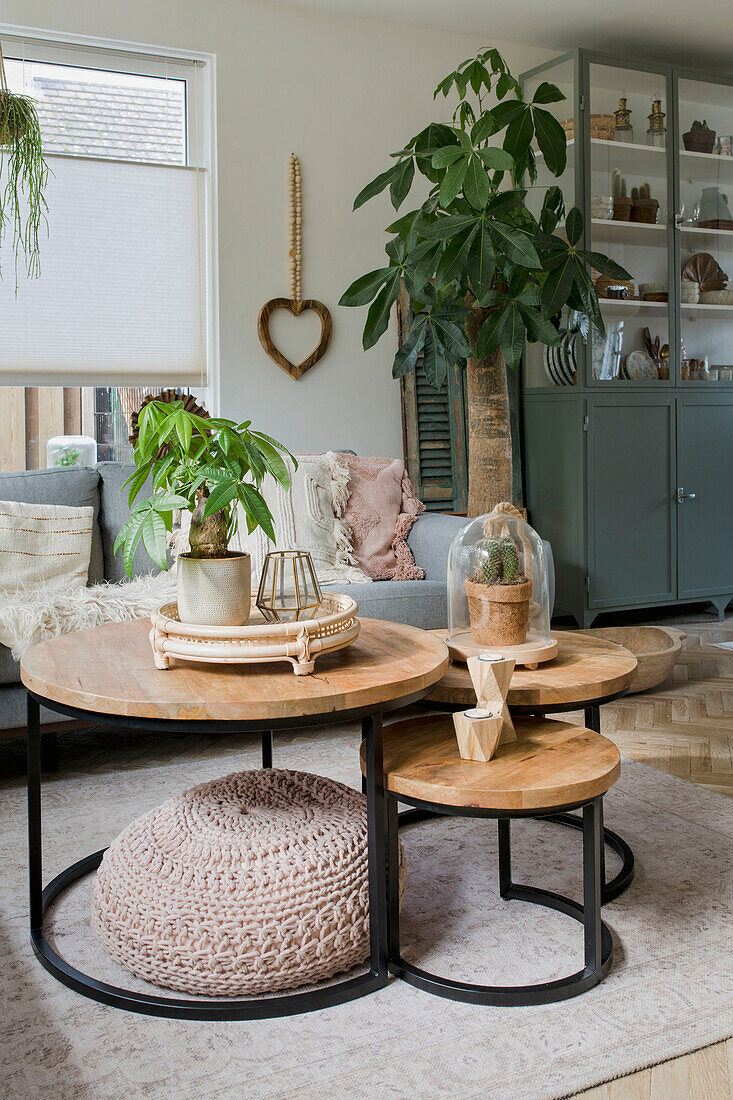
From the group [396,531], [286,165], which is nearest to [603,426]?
[396,531]

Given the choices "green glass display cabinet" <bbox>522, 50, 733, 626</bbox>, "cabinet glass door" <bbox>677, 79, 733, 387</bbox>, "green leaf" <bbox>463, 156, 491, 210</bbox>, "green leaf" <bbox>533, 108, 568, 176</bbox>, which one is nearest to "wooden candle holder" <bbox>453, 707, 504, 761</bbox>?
"green leaf" <bbox>463, 156, 491, 210</bbox>

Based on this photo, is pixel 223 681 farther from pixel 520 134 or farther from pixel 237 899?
pixel 520 134

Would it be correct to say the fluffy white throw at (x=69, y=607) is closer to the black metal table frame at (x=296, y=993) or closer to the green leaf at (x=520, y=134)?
the black metal table frame at (x=296, y=993)

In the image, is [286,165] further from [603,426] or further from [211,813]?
[211,813]

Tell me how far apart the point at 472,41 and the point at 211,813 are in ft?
13.0

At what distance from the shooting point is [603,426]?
436 centimetres

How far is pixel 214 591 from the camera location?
1.70 m

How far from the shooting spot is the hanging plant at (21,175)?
2.70 meters

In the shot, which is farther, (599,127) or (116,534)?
(599,127)

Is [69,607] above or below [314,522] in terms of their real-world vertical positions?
below

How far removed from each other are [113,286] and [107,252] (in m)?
0.13

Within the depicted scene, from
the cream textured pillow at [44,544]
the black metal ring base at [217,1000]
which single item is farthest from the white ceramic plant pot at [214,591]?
the cream textured pillow at [44,544]

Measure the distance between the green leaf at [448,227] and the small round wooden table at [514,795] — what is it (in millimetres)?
2029

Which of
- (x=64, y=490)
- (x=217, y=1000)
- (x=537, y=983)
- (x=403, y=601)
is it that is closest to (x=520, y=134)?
(x=403, y=601)
